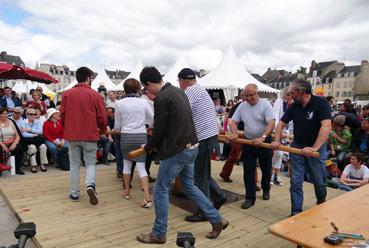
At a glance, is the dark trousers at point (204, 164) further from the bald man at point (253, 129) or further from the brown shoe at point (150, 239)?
the brown shoe at point (150, 239)

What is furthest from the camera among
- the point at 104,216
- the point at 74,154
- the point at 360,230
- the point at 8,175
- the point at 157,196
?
the point at 8,175

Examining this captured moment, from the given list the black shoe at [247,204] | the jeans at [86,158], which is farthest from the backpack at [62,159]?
the black shoe at [247,204]

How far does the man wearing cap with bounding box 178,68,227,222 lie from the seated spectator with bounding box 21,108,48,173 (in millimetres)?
4044

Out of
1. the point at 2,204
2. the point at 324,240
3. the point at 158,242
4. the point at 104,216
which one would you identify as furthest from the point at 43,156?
the point at 324,240

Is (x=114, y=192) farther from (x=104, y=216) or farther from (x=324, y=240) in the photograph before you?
(x=324, y=240)

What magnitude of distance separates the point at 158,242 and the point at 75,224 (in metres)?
1.10

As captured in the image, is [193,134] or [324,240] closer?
[324,240]

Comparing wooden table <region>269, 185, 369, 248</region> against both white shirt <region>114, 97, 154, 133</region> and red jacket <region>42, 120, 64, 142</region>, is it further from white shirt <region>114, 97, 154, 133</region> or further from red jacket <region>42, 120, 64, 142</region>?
red jacket <region>42, 120, 64, 142</region>

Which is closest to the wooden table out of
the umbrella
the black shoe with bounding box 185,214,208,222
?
the black shoe with bounding box 185,214,208,222

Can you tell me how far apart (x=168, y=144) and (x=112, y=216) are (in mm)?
1517

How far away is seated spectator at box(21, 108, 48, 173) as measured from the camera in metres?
6.49

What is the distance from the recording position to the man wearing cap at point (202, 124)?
3697mm

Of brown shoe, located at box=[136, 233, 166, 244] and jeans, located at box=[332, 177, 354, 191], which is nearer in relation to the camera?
brown shoe, located at box=[136, 233, 166, 244]

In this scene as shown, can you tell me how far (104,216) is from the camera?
3.98 m
